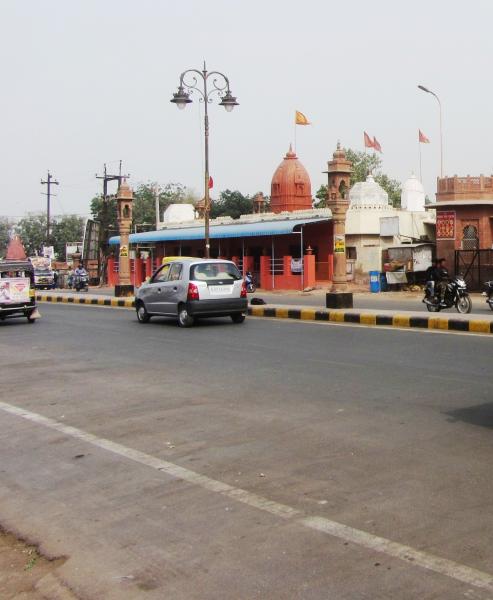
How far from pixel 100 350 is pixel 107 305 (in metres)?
15.3

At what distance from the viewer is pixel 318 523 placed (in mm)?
4027

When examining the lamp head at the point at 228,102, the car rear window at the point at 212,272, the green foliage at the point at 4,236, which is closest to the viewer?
the car rear window at the point at 212,272

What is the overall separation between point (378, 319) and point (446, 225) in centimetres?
1551

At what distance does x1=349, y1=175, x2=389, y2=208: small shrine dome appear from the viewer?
36.2 metres

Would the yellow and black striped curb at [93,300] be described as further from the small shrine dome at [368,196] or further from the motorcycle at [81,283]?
the small shrine dome at [368,196]

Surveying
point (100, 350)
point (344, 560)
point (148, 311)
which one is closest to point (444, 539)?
point (344, 560)

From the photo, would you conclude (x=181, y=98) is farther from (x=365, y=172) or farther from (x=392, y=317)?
(x=365, y=172)

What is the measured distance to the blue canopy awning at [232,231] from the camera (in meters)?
34.4

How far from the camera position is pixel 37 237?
8625 centimetres

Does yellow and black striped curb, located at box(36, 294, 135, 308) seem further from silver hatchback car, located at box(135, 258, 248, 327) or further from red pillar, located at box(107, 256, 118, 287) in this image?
red pillar, located at box(107, 256, 118, 287)

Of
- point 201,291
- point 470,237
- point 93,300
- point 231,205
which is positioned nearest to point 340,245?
point 201,291

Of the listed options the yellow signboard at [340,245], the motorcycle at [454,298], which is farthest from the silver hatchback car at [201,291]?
the motorcycle at [454,298]

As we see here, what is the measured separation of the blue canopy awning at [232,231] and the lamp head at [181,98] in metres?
11.2

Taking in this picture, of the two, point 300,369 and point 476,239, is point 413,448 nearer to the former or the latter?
point 300,369
